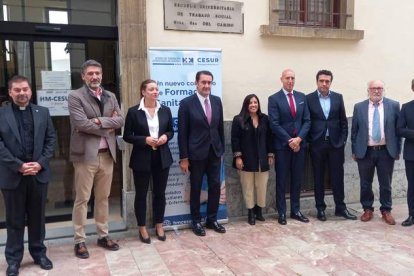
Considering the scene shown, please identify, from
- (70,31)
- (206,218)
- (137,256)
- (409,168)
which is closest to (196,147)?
(206,218)

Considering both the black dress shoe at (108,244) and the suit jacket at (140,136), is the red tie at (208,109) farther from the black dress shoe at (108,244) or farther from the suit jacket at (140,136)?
the black dress shoe at (108,244)

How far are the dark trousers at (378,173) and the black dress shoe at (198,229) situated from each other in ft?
7.34

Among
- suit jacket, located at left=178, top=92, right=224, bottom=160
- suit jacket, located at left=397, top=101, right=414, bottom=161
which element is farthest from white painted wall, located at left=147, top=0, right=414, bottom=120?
suit jacket, located at left=397, top=101, right=414, bottom=161

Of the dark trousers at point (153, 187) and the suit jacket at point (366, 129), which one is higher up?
the suit jacket at point (366, 129)

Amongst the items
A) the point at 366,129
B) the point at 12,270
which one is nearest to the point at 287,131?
the point at 366,129

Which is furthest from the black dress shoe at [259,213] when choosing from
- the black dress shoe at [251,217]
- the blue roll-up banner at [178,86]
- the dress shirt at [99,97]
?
the dress shirt at [99,97]

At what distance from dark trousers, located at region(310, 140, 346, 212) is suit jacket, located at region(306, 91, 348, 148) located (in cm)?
9

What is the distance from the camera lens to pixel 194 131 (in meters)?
5.01

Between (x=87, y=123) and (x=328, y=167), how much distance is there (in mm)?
3326

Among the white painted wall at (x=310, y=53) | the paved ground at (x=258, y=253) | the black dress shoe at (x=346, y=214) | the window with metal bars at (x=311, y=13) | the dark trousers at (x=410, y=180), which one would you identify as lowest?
the paved ground at (x=258, y=253)

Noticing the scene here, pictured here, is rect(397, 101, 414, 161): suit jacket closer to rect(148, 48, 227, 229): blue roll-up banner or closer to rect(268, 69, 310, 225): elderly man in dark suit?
rect(268, 69, 310, 225): elderly man in dark suit

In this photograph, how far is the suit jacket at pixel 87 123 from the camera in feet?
13.9

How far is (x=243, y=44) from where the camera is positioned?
18.7 feet

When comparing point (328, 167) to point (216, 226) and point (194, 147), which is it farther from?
point (194, 147)
